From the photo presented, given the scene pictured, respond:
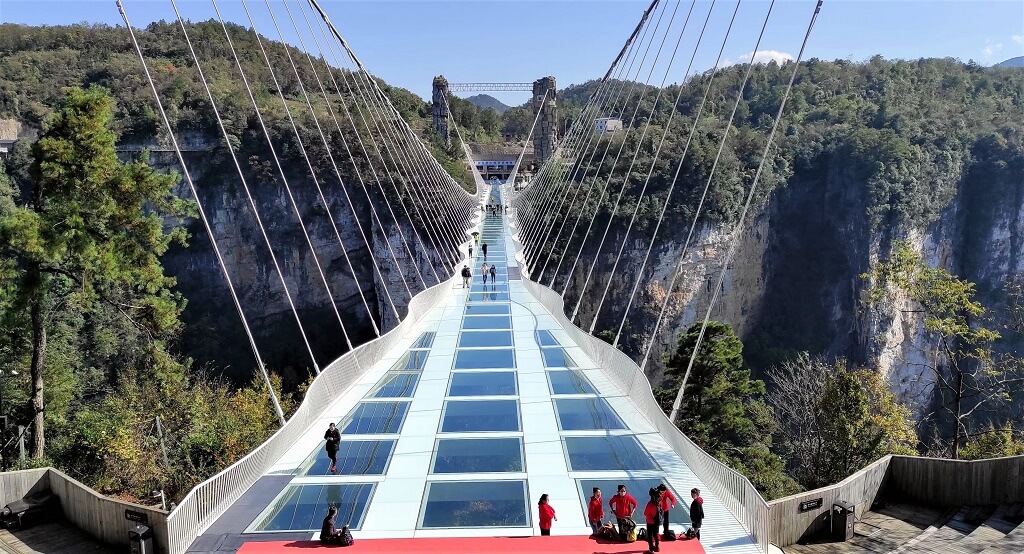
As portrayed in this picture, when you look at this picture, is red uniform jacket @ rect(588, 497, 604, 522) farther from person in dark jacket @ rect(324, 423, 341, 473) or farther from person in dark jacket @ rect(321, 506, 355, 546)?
person in dark jacket @ rect(324, 423, 341, 473)

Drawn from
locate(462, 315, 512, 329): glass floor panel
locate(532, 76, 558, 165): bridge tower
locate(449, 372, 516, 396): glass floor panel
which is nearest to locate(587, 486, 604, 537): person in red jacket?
locate(449, 372, 516, 396): glass floor panel

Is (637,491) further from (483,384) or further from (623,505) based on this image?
(483,384)

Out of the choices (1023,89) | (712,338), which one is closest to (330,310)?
(712,338)

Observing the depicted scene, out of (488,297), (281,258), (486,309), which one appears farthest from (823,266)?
(486,309)

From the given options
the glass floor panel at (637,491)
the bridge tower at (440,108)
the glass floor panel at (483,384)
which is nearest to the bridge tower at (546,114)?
the bridge tower at (440,108)

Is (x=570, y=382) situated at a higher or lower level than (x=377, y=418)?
higher

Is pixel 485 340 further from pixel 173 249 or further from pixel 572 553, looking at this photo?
pixel 173 249

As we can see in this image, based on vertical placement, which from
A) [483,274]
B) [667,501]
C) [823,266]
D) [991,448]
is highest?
[823,266]
